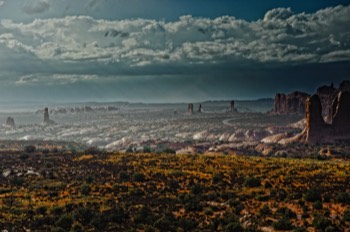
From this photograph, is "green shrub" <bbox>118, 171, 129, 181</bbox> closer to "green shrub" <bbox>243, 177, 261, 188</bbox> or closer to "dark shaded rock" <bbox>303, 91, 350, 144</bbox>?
"green shrub" <bbox>243, 177, 261, 188</bbox>

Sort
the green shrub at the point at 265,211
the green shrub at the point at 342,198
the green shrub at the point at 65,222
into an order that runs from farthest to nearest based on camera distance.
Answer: the green shrub at the point at 342,198 < the green shrub at the point at 265,211 < the green shrub at the point at 65,222

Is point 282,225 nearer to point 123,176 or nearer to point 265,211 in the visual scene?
point 265,211

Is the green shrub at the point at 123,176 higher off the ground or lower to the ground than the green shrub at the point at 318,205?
lower

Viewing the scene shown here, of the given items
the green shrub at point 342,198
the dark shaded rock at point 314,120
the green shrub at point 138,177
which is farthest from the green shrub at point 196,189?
the dark shaded rock at point 314,120

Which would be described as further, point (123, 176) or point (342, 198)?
point (123, 176)

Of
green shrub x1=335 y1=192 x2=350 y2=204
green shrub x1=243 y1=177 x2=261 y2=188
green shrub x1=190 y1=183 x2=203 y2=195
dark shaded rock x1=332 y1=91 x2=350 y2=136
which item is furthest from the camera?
dark shaded rock x1=332 y1=91 x2=350 y2=136

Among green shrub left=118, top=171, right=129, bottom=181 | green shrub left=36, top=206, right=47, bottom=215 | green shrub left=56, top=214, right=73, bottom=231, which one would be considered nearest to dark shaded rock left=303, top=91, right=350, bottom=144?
green shrub left=118, top=171, right=129, bottom=181

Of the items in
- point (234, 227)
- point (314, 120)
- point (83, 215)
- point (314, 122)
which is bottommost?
point (83, 215)

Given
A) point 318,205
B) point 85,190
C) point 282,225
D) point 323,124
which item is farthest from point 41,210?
point 323,124

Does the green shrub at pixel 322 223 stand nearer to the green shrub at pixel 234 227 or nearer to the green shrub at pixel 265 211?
the green shrub at pixel 265 211

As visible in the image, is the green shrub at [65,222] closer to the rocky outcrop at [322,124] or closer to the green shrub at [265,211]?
the green shrub at [265,211]

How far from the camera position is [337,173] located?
155 ft

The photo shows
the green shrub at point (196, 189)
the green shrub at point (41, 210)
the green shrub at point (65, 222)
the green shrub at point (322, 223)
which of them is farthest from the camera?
the green shrub at point (196, 189)

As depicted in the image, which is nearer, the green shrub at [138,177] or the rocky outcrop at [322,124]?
the green shrub at [138,177]
